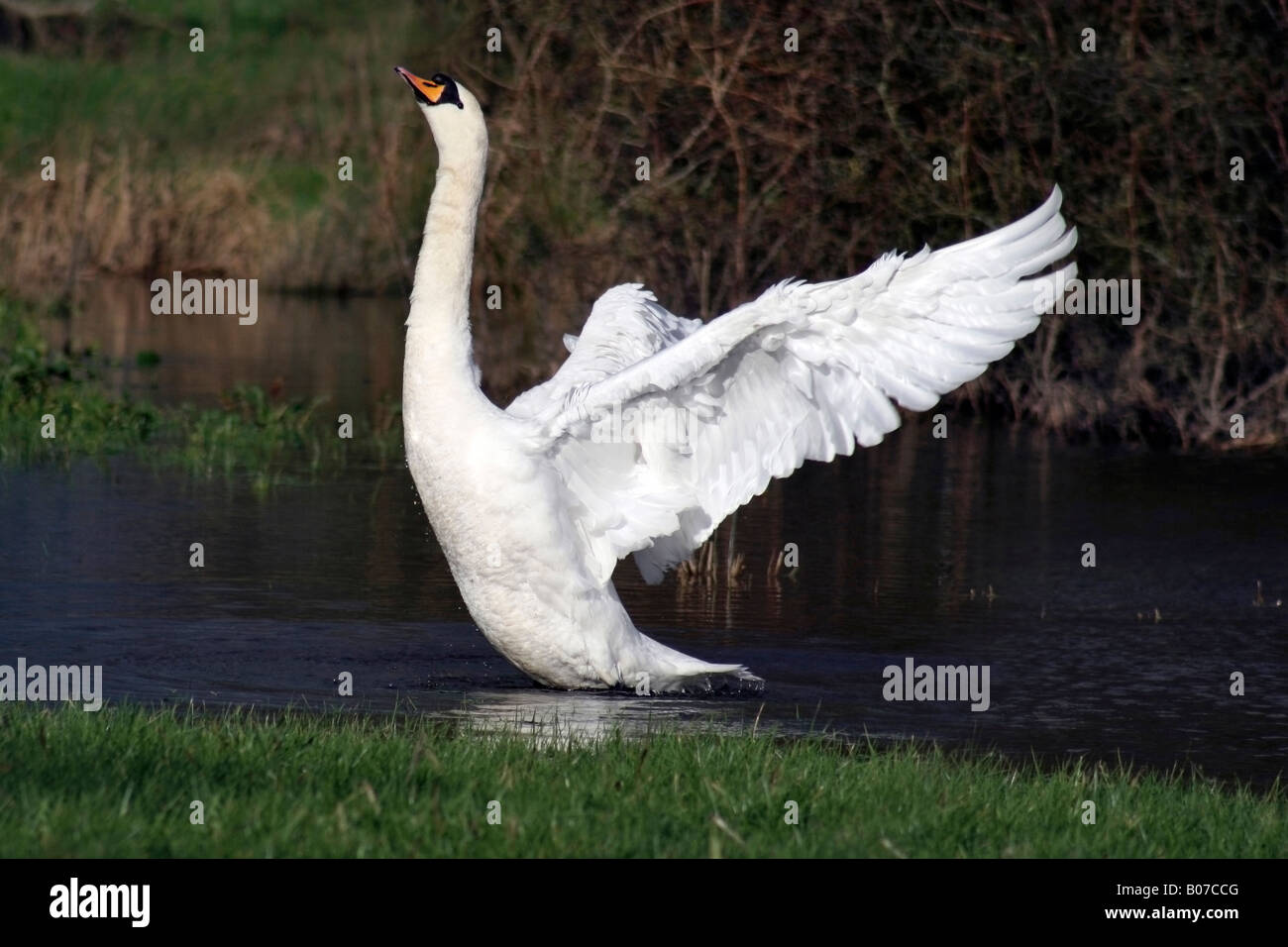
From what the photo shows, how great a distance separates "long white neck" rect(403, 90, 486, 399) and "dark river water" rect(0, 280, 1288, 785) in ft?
4.37

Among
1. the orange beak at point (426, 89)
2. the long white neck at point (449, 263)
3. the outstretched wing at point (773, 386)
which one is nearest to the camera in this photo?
the outstretched wing at point (773, 386)

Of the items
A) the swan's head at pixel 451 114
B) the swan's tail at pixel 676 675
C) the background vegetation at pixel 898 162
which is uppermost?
the background vegetation at pixel 898 162

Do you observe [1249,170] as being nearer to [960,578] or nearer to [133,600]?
[960,578]

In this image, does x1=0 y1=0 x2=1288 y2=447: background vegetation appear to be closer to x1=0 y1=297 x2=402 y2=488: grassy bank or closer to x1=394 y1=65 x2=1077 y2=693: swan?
x1=0 y1=297 x2=402 y2=488: grassy bank

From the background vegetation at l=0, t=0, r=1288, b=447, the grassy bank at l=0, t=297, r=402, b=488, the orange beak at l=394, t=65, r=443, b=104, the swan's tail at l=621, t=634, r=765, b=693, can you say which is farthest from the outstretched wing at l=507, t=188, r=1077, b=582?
the background vegetation at l=0, t=0, r=1288, b=447

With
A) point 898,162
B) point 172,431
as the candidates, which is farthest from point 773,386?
point 898,162

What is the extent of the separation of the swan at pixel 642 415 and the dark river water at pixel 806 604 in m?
0.39

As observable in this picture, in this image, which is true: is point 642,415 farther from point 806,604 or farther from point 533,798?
point 533,798

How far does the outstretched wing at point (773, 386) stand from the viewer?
7.61 metres

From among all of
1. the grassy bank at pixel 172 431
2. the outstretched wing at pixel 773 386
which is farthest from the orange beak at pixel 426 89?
the grassy bank at pixel 172 431

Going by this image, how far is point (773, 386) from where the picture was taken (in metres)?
8.17

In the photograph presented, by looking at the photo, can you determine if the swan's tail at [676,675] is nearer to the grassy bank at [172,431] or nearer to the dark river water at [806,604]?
the dark river water at [806,604]

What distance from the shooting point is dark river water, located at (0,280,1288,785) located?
8328 mm
